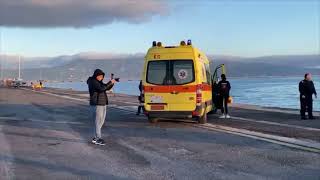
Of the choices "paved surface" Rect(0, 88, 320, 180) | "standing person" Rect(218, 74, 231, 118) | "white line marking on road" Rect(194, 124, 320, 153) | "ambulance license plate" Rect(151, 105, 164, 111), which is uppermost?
"standing person" Rect(218, 74, 231, 118)

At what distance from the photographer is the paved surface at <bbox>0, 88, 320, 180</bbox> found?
27.3 feet

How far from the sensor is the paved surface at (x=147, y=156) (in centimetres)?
831

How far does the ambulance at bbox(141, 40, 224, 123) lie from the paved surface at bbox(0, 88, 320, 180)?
Result: 3.65 ft

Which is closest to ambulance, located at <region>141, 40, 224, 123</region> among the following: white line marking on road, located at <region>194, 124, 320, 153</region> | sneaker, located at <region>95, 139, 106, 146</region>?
white line marking on road, located at <region>194, 124, 320, 153</region>

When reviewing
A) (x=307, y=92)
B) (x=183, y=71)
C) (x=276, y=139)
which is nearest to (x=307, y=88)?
(x=307, y=92)

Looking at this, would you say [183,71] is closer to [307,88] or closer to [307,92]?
[307,88]

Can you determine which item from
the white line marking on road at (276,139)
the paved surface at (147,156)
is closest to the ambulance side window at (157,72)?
the paved surface at (147,156)

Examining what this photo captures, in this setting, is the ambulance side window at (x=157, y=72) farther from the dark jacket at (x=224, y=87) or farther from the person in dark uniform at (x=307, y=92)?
the person in dark uniform at (x=307, y=92)

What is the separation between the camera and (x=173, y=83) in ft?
52.2

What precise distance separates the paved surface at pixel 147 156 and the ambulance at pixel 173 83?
43.7 inches

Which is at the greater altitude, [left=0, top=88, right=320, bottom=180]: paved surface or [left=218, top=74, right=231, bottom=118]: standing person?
[left=218, top=74, right=231, bottom=118]: standing person

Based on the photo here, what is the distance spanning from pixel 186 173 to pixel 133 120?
9998mm

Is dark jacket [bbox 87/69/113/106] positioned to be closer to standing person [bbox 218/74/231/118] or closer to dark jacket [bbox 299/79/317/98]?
standing person [bbox 218/74/231/118]

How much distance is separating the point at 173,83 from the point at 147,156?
A: 6.10 m
